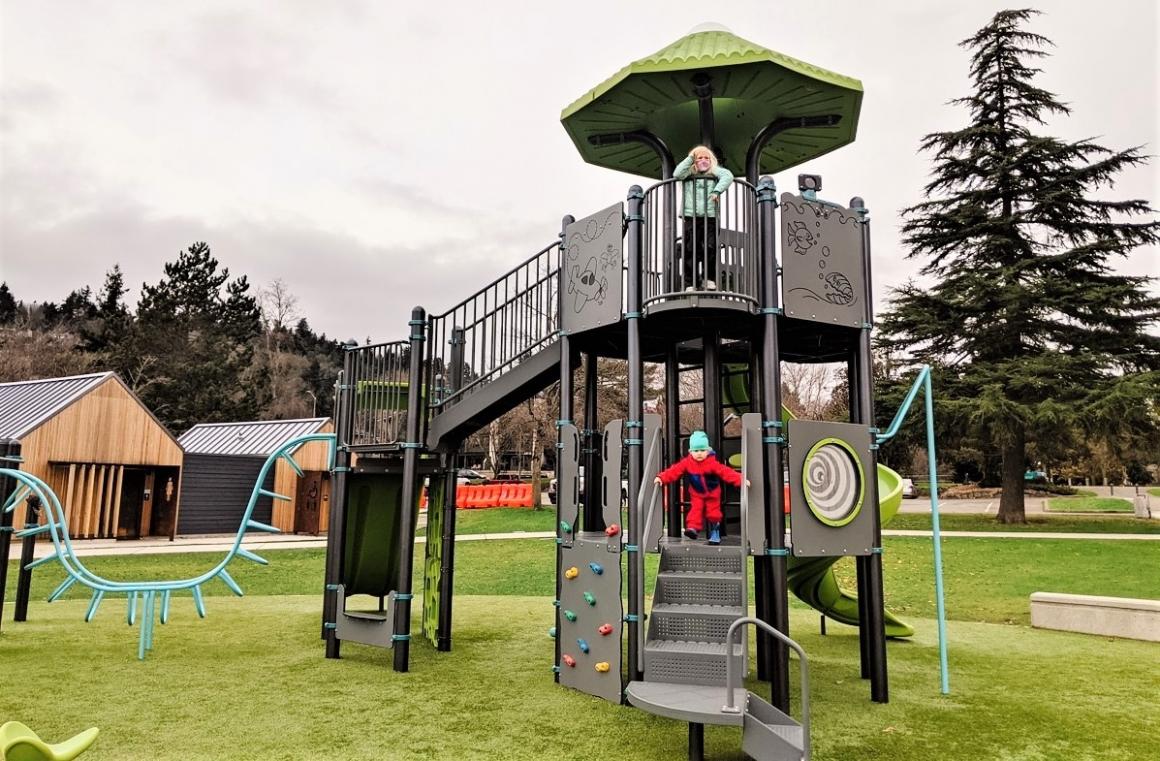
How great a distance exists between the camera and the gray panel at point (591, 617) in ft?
23.2

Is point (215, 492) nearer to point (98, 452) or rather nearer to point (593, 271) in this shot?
point (98, 452)

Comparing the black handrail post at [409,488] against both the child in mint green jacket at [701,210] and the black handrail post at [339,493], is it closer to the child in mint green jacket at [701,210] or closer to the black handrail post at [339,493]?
the black handrail post at [339,493]

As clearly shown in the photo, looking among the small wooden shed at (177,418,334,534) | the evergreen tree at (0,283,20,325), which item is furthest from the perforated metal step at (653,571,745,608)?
the evergreen tree at (0,283,20,325)

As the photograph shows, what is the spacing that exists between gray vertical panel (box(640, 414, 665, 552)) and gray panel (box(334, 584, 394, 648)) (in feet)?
11.2

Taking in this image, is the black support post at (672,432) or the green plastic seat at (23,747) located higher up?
the black support post at (672,432)

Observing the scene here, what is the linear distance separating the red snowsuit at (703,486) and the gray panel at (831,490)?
681 millimetres

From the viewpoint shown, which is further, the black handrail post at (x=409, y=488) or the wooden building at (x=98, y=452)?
the wooden building at (x=98, y=452)

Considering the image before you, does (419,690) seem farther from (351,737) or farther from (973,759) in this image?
(973,759)

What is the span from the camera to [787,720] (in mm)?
5414

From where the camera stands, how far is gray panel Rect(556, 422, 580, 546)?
25.2 feet

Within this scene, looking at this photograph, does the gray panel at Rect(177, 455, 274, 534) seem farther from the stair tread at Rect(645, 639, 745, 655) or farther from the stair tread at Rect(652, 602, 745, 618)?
the stair tread at Rect(645, 639, 745, 655)

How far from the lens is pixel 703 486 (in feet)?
24.2

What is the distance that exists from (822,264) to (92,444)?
22.7m

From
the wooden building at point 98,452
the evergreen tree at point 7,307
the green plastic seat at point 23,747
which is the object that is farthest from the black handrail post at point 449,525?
the evergreen tree at point 7,307
